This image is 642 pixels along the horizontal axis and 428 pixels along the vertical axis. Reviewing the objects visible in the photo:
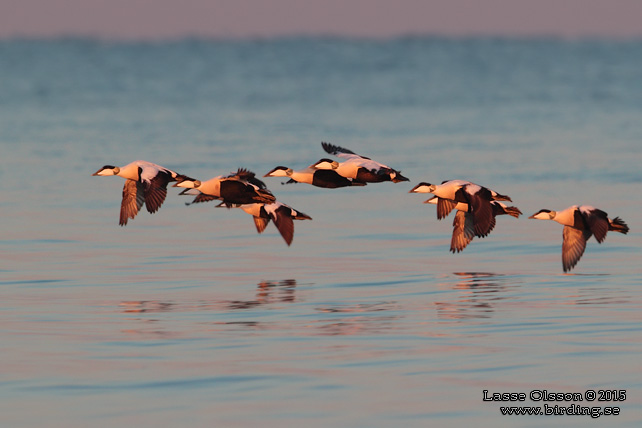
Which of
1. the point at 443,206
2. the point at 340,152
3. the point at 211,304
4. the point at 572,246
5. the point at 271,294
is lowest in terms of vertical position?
the point at 211,304

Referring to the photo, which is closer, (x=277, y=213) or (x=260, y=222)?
(x=277, y=213)

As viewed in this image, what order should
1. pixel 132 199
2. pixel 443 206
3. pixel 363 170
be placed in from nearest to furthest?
pixel 363 170 → pixel 443 206 → pixel 132 199

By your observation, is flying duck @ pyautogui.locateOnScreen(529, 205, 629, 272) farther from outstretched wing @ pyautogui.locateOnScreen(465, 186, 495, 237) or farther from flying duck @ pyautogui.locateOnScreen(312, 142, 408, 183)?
flying duck @ pyautogui.locateOnScreen(312, 142, 408, 183)

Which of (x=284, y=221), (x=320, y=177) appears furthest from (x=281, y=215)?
(x=320, y=177)

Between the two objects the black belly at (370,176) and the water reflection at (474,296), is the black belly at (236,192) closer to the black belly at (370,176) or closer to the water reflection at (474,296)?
the black belly at (370,176)

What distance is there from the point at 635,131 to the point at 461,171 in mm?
13711

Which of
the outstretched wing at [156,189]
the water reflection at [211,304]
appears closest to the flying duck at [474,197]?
the water reflection at [211,304]

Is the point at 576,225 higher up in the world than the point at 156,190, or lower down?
lower down

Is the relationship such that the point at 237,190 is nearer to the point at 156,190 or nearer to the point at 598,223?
the point at 156,190

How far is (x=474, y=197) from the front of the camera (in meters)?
18.8

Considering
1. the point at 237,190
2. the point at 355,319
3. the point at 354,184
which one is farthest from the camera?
the point at 237,190

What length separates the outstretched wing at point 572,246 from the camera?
730 inches

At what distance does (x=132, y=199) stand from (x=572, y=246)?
5.67m

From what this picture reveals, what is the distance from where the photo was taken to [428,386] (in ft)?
44.4
